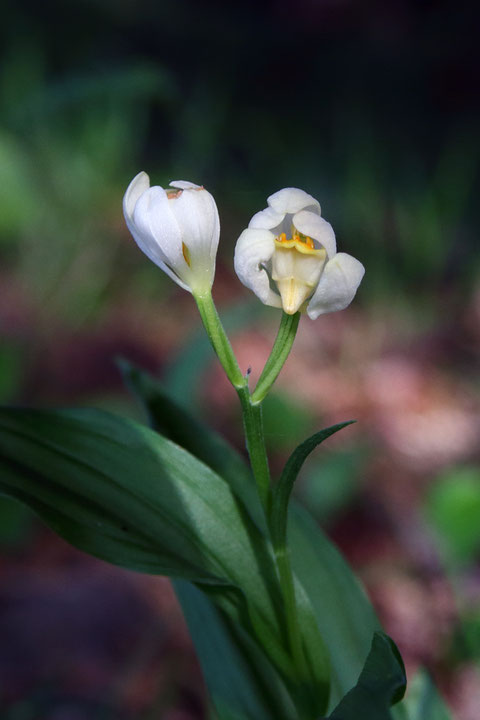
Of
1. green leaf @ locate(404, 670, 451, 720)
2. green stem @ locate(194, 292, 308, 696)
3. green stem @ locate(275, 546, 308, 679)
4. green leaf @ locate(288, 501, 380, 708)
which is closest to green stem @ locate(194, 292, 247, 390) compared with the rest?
green stem @ locate(194, 292, 308, 696)

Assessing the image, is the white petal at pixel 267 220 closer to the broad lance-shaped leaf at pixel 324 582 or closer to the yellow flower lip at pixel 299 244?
the yellow flower lip at pixel 299 244

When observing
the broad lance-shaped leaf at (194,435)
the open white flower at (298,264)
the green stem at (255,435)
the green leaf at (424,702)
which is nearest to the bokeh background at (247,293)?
the green leaf at (424,702)

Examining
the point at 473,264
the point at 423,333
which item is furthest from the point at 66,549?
the point at 473,264

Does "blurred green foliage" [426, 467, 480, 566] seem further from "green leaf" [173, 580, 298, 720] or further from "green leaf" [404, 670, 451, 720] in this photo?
"green leaf" [173, 580, 298, 720]

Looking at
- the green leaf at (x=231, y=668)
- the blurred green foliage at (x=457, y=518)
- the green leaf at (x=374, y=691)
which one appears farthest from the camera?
the blurred green foliage at (x=457, y=518)

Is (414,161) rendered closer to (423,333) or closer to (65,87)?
(423,333)
